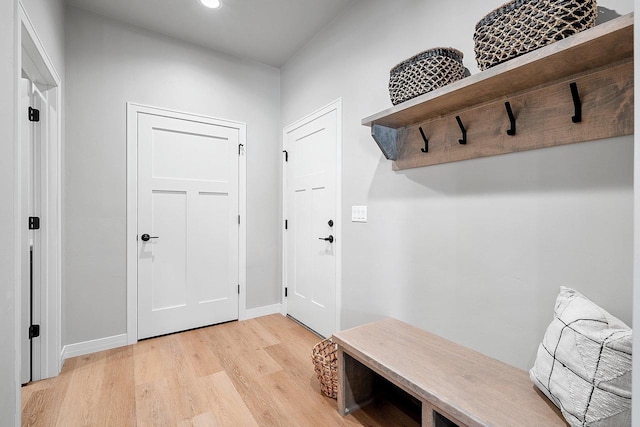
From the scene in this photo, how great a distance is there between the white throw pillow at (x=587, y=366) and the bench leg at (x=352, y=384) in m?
0.90

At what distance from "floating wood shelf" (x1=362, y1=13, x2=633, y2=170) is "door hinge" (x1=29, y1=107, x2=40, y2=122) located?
6.98 ft

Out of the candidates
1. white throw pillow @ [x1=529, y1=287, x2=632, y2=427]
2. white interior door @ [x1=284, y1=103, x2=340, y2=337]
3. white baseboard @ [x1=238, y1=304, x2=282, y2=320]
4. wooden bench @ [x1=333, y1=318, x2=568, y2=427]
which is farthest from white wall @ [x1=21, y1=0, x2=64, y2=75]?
white throw pillow @ [x1=529, y1=287, x2=632, y2=427]

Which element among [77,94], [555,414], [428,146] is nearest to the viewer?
[555,414]

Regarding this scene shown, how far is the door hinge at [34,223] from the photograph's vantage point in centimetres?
192

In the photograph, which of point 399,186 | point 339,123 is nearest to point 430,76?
point 399,186

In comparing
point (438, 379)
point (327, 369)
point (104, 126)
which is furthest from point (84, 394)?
point (438, 379)

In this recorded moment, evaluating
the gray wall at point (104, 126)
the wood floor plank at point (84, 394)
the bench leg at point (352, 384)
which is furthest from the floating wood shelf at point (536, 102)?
the wood floor plank at point (84, 394)

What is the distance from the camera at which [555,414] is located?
3.32ft

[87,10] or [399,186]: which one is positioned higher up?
[87,10]

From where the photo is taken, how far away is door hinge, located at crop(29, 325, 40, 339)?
1961 mm

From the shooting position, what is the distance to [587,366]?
0.90 metres

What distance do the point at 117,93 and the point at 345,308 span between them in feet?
8.42

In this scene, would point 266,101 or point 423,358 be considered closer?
point 423,358

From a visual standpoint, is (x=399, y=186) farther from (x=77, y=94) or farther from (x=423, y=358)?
(x=77, y=94)
